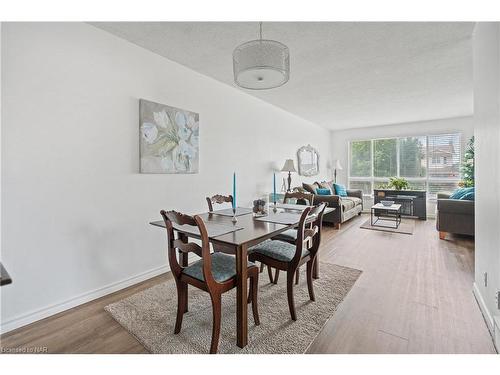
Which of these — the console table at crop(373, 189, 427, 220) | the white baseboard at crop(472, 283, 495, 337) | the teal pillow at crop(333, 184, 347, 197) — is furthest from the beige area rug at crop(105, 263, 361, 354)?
the console table at crop(373, 189, 427, 220)

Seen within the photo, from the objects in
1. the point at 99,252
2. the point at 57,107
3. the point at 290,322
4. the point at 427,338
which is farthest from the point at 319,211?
the point at 57,107

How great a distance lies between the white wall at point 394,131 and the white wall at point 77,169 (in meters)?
5.46

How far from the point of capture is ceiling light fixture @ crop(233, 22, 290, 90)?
178 cm

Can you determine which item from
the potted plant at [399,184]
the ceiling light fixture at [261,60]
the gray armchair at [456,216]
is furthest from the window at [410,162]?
the ceiling light fixture at [261,60]

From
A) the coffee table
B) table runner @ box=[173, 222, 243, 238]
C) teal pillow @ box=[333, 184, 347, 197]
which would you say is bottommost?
the coffee table

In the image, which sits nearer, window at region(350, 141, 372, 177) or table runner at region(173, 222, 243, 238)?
table runner at region(173, 222, 243, 238)

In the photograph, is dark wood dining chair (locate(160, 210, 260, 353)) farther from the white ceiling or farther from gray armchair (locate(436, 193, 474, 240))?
gray armchair (locate(436, 193, 474, 240))

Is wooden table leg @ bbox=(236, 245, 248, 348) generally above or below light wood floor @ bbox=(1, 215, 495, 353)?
above

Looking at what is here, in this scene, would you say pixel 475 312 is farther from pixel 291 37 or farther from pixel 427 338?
pixel 291 37

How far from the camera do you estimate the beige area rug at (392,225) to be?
4.68 metres

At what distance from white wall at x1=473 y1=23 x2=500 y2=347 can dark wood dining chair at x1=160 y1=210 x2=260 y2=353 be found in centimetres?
158

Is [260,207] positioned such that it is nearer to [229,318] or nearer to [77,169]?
[229,318]

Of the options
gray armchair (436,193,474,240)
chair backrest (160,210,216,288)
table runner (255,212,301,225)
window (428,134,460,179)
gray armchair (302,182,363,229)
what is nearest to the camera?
chair backrest (160,210,216,288)
